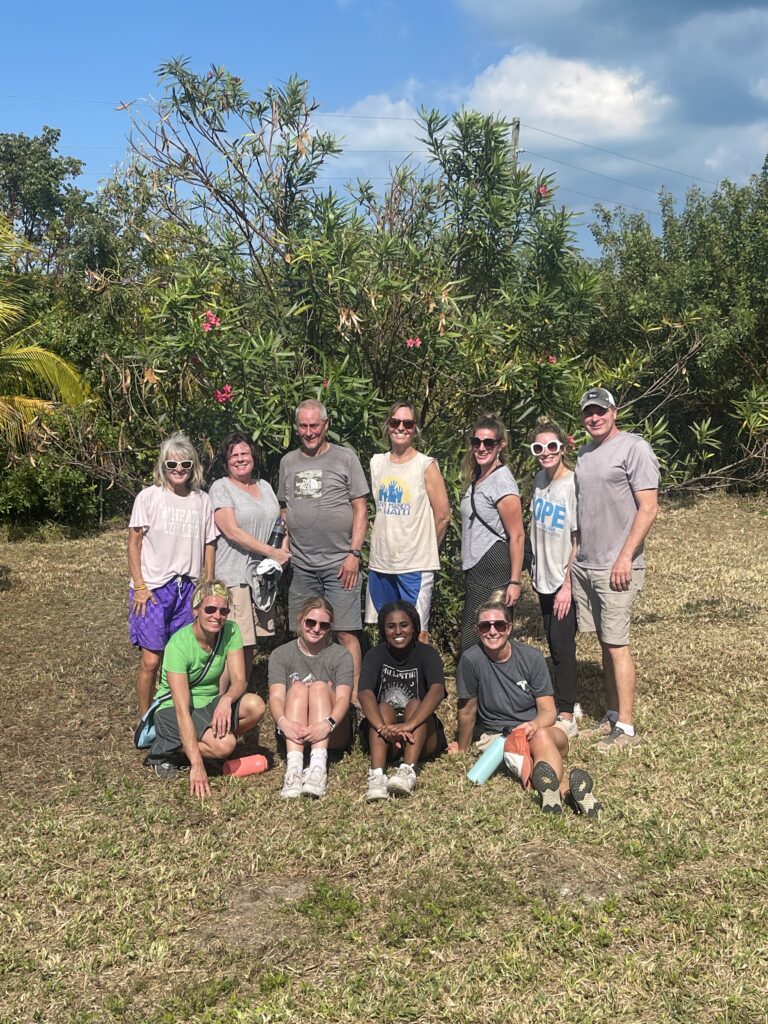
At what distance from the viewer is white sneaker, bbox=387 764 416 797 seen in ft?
16.8

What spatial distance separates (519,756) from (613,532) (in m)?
1.37

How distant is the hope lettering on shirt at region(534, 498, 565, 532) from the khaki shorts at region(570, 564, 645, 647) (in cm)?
26

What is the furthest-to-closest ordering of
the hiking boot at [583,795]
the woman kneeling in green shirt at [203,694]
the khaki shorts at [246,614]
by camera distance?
the khaki shorts at [246,614] → the woman kneeling in green shirt at [203,694] → the hiking boot at [583,795]

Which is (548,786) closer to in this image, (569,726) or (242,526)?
(569,726)

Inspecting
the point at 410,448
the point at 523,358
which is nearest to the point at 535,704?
the point at 410,448

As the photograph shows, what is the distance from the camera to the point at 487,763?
528 centimetres

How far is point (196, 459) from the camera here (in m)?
5.79

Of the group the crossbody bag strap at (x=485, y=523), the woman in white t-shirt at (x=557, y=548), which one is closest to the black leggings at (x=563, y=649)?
the woman in white t-shirt at (x=557, y=548)

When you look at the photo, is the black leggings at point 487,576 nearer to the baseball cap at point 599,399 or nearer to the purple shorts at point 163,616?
the baseball cap at point 599,399

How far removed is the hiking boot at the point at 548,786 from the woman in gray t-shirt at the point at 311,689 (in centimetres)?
109

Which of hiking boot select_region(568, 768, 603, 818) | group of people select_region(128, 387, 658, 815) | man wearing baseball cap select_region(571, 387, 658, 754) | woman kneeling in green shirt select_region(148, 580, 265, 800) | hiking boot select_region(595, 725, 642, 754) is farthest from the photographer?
hiking boot select_region(595, 725, 642, 754)

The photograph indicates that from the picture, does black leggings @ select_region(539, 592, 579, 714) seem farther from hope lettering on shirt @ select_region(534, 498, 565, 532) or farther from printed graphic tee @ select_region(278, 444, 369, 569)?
printed graphic tee @ select_region(278, 444, 369, 569)

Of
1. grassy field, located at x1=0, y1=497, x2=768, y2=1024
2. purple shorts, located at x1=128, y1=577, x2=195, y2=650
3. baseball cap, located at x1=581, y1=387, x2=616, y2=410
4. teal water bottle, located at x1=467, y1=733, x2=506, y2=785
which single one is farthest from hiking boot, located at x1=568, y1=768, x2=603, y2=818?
purple shorts, located at x1=128, y1=577, x2=195, y2=650

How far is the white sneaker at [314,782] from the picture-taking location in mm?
5160
